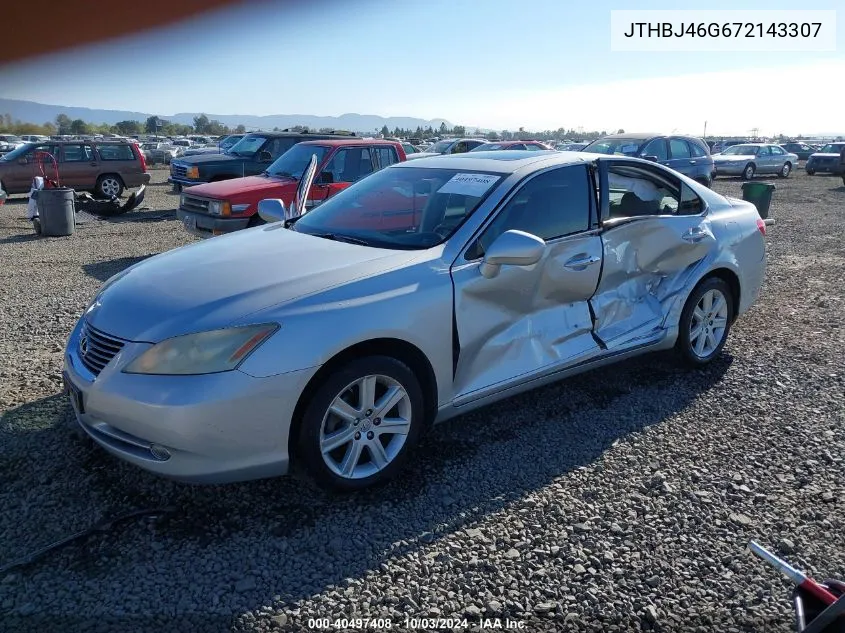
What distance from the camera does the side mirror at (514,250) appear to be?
337 centimetres

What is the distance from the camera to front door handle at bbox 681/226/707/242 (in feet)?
15.3

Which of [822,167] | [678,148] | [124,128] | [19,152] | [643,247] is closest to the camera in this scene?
[643,247]

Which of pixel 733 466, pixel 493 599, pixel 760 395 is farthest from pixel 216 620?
pixel 760 395

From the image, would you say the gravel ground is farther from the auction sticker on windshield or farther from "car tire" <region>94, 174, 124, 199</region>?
"car tire" <region>94, 174, 124, 199</region>

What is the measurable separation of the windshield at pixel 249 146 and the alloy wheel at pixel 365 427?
40.6 feet

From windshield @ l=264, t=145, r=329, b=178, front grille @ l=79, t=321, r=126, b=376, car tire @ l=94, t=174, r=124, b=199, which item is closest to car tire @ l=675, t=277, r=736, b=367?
front grille @ l=79, t=321, r=126, b=376

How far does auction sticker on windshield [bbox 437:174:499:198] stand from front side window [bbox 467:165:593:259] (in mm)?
186

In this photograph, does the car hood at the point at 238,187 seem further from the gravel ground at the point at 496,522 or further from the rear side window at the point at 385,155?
the gravel ground at the point at 496,522

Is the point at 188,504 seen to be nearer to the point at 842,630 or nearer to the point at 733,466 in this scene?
the point at 842,630

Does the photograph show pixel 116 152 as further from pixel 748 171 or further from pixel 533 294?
pixel 748 171

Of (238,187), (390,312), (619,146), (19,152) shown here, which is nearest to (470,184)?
(390,312)

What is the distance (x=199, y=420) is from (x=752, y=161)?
3122 cm

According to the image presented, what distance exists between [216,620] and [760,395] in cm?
379

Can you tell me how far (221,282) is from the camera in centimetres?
327
